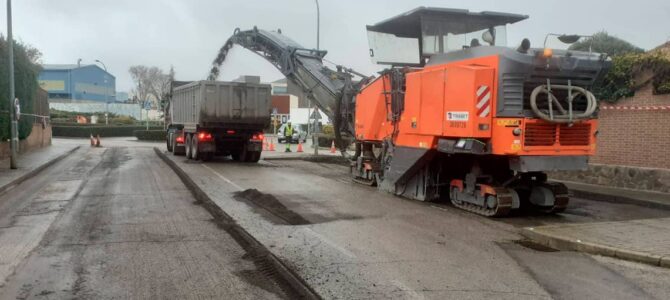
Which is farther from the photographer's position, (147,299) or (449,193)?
(449,193)

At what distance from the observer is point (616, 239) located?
7527 mm

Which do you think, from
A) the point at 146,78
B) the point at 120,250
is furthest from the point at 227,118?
the point at 146,78

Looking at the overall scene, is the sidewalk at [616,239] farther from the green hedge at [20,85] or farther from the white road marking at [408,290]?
the green hedge at [20,85]

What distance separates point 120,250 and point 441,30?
23.4 feet

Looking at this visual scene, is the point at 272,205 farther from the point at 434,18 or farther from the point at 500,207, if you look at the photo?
the point at 434,18

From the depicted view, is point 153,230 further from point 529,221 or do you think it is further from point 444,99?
point 529,221

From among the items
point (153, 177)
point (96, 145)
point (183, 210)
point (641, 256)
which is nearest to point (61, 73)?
point (96, 145)

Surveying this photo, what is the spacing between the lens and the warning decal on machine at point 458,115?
9328 mm

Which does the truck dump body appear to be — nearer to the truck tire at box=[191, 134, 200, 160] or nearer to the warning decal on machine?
the truck tire at box=[191, 134, 200, 160]

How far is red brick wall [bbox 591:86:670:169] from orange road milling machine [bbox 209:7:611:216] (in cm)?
386

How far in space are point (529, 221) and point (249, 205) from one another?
478cm

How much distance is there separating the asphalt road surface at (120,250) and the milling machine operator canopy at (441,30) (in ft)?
17.0

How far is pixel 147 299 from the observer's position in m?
5.19

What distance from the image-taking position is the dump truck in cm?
1983
